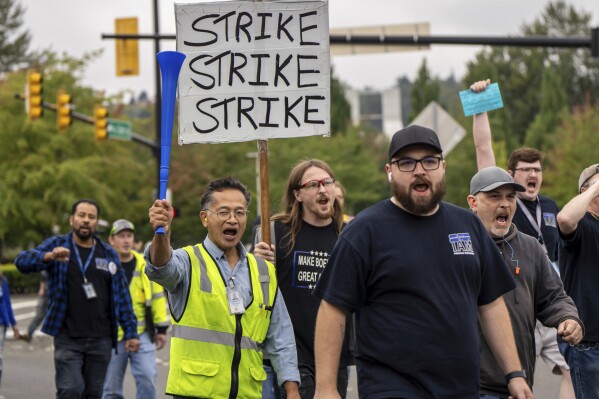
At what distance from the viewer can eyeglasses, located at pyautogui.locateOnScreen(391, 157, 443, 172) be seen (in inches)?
198

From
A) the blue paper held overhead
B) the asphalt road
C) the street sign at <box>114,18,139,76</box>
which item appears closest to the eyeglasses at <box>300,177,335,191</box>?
the blue paper held overhead

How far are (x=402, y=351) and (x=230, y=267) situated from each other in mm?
1499

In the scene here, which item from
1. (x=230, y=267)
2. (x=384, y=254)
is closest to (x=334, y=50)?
(x=230, y=267)

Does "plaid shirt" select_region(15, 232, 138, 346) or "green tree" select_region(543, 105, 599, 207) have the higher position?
"green tree" select_region(543, 105, 599, 207)

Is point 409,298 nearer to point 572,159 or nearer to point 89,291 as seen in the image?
point 89,291

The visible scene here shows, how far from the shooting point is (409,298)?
16.2ft

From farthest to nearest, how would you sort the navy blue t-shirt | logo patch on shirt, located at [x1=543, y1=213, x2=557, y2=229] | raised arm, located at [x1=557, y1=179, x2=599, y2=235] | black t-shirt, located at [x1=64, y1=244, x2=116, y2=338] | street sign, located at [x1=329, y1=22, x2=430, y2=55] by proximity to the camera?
street sign, located at [x1=329, y1=22, x2=430, y2=55] < black t-shirt, located at [x1=64, y1=244, x2=116, y2=338] < logo patch on shirt, located at [x1=543, y1=213, x2=557, y2=229] < raised arm, located at [x1=557, y1=179, x2=599, y2=235] < the navy blue t-shirt

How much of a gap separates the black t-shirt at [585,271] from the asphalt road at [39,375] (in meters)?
4.77

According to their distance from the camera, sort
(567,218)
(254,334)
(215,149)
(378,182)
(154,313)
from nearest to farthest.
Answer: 1. (254,334)
2. (567,218)
3. (154,313)
4. (215,149)
5. (378,182)

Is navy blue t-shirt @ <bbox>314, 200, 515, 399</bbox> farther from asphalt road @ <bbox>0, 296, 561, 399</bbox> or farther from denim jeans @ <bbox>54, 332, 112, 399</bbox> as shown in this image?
asphalt road @ <bbox>0, 296, 561, 399</bbox>

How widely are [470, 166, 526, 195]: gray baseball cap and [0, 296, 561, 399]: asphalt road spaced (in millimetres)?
6067

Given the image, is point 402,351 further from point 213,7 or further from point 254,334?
point 213,7

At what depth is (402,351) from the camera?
16.1 feet

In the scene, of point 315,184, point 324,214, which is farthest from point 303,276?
point 315,184
